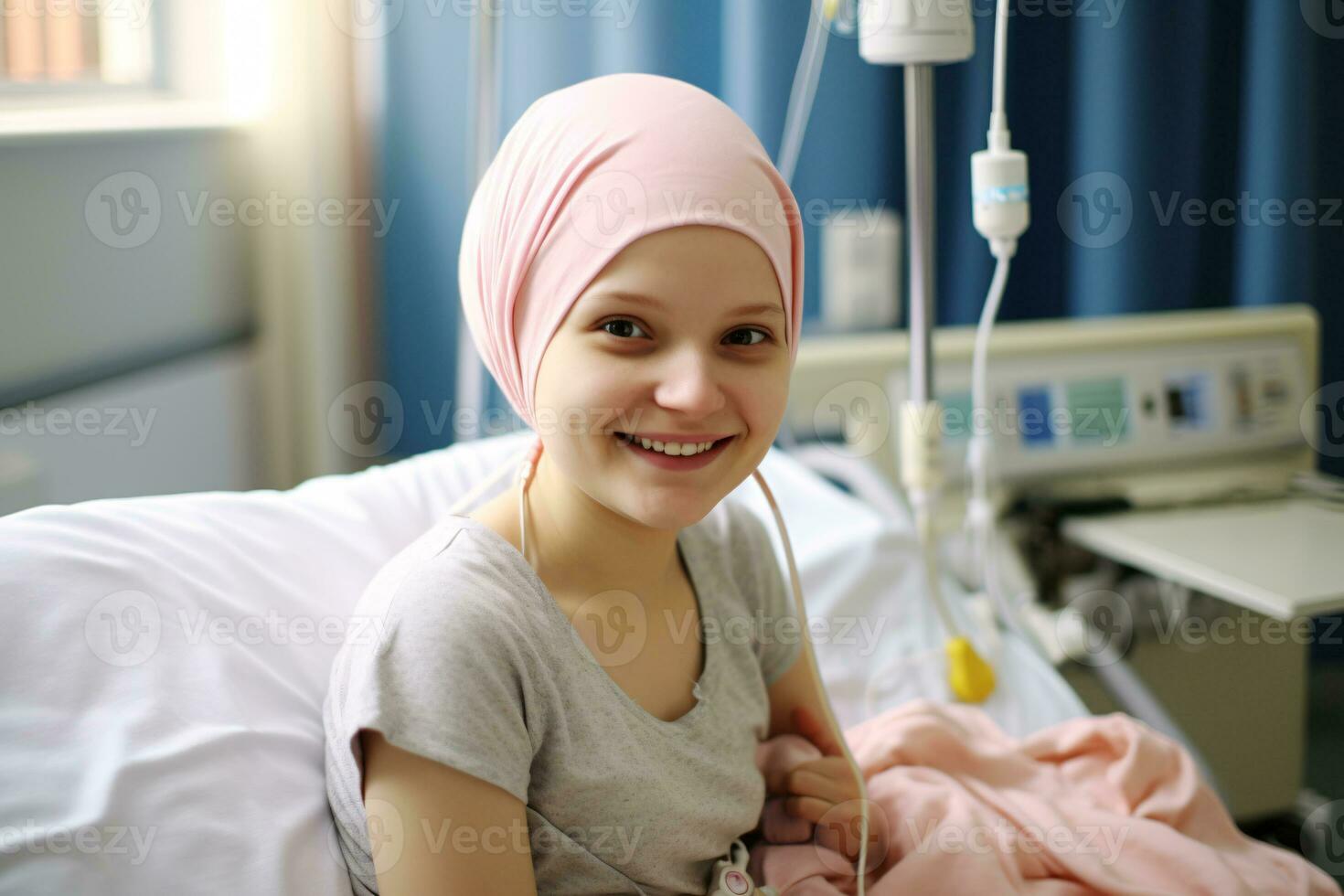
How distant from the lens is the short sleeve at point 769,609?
43.4 inches

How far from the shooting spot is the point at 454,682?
2.49 feet

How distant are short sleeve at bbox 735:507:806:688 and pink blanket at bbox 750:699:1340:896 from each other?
0.07 meters

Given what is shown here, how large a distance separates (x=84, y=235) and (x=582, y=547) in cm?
100

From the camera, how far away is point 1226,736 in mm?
1901

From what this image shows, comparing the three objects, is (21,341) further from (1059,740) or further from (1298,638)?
(1298,638)

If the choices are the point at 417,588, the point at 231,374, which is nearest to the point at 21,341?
the point at 231,374

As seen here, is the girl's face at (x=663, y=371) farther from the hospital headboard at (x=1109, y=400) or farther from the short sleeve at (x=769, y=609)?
the hospital headboard at (x=1109, y=400)
